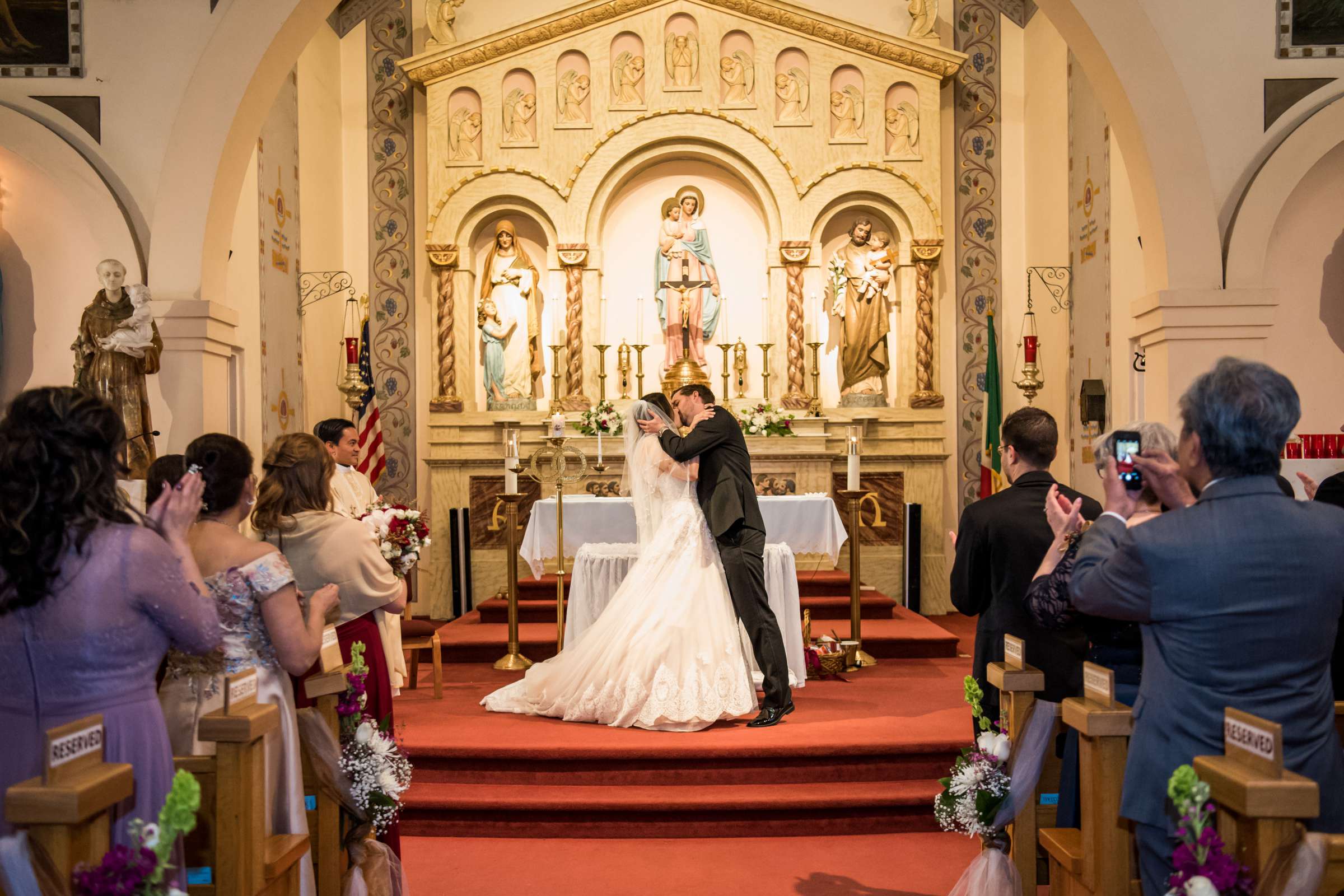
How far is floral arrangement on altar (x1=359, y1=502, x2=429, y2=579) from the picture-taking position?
201 inches

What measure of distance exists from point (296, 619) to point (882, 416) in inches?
317

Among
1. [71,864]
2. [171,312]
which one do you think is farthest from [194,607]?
[171,312]

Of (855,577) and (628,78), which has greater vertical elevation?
(628,78)

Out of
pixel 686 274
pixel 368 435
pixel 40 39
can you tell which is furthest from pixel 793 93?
pixel 40 39

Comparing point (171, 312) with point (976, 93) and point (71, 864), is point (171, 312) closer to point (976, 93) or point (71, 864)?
point (71, 864)

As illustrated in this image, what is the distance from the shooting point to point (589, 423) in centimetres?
939

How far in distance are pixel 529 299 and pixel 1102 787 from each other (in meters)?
8.72

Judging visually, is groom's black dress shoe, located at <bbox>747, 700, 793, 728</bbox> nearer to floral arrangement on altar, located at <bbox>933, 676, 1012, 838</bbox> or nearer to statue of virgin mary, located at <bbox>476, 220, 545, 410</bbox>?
floral arrangement on altar, located at <bbox>933, 676, 1012, 838</bbox>

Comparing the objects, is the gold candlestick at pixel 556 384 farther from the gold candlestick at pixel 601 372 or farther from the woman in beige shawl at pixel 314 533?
the woman in beige shawl at pixel 314 533

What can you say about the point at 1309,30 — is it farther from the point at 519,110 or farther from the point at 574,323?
the point at 519,110

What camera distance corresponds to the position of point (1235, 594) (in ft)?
7.18

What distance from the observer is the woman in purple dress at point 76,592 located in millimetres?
2275

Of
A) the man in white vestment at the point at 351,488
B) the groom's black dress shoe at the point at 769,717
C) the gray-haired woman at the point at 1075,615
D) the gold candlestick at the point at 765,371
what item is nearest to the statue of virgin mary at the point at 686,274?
the gold candlestick at the point at 765,371

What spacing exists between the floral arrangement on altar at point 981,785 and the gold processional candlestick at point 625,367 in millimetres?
7412
